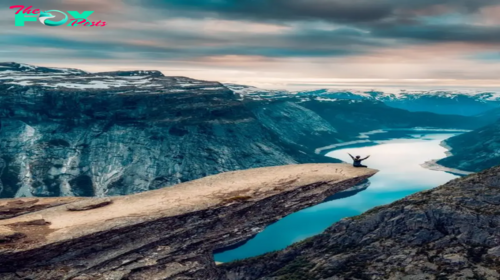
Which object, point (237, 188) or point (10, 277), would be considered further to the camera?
point (237, 188)

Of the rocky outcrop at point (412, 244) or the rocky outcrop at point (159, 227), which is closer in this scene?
the rocky outcrop at point (159, 227)

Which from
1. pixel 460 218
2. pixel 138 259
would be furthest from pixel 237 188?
pixel 460 218

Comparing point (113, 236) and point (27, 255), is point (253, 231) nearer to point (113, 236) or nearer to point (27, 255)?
point (113, 236)

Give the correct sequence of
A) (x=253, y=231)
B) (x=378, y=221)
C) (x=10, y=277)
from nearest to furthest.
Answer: (x=10, y=277)
(x=253, y=231)
(x=378, y=221)

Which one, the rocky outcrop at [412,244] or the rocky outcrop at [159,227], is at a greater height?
the rocky outcrop at [159,227]
